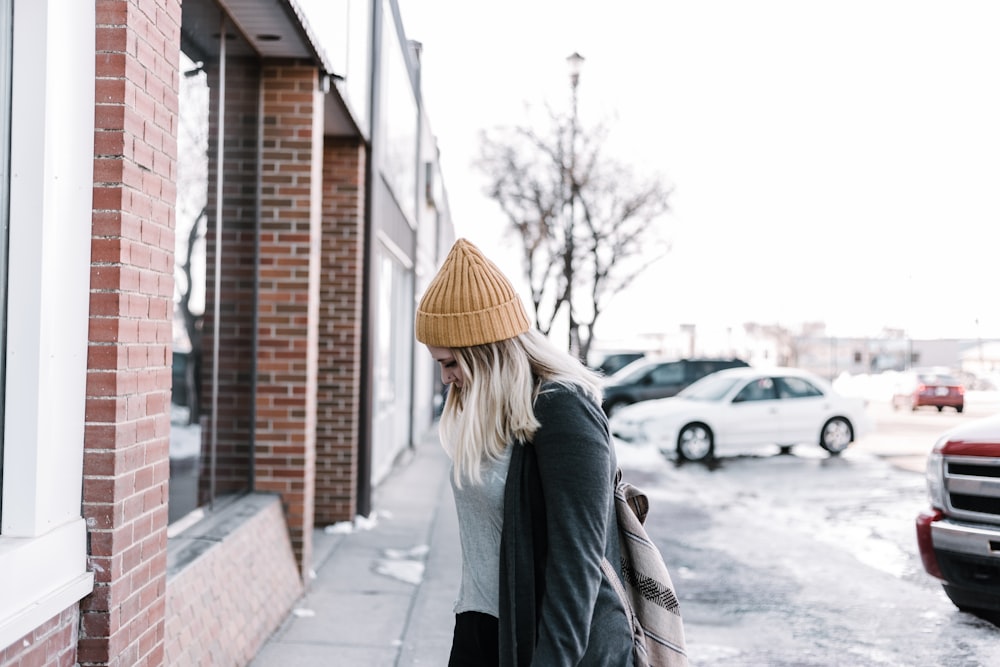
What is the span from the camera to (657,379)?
21.2 meters

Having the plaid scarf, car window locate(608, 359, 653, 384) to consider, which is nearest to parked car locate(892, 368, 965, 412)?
car window locate(608, 359, 653, 384)

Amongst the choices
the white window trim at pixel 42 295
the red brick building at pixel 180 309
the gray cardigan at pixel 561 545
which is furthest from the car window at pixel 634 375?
the gray cardigan at pixel 561 545

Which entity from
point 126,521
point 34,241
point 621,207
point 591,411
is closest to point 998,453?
point 591,411

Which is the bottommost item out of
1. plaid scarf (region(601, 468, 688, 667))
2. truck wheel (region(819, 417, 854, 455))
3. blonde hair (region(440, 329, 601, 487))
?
truck wheel (region(819, 417, 854, 455))

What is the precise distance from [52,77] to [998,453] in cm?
519

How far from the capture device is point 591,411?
2.05 meters

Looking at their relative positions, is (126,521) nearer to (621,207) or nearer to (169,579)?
(169,579)

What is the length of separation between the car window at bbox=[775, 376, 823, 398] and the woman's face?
13.9 m

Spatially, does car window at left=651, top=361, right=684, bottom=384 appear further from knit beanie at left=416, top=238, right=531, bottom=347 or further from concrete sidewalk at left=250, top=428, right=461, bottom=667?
knit beanie at left=416, top=238, right=531, bottom=347

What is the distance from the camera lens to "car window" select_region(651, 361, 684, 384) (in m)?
21.1

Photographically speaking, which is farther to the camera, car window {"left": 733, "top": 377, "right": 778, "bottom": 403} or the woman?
car window {"left": 733, "top": 377, "right": 778, "bottom": 403}

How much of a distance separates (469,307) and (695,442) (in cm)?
1326

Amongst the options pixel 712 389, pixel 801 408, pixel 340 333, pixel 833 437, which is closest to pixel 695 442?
pixel 712 389

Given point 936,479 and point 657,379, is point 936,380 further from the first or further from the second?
point 936,479
